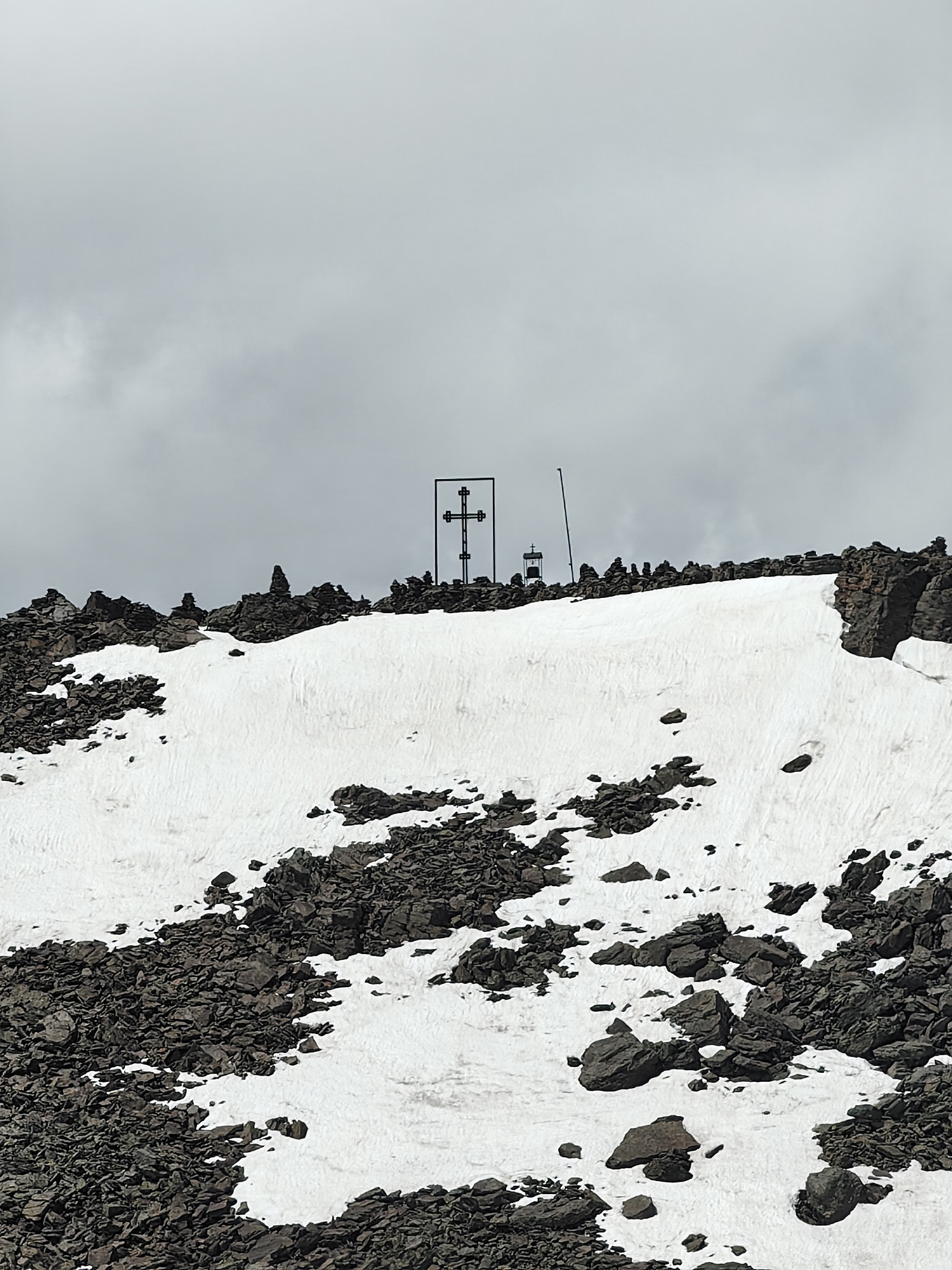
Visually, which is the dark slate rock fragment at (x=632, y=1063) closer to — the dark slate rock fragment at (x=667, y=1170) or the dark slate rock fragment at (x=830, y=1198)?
the dark slate rock fragment at (x=667, y=1170)

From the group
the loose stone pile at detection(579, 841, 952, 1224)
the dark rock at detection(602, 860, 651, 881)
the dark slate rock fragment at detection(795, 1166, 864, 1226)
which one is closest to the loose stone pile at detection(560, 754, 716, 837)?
the dark rock at detection(602, 860, 651, 881)

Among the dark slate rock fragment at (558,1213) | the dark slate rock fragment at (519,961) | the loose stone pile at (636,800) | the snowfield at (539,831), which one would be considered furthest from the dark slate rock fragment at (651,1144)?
the loose stone pile at (636,800)

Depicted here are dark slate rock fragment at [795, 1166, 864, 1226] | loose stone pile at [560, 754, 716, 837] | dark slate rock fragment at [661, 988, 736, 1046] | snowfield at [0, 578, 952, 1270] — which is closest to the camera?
dark slate rock fragment at [795, 1166, 864, 1226]

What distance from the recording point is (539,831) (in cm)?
3400

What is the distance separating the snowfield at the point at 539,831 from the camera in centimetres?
2036

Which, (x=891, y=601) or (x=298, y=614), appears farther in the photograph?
(x=298, y=614)

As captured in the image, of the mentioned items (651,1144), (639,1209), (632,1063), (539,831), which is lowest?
(639,1209)

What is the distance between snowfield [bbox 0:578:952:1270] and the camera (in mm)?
20359

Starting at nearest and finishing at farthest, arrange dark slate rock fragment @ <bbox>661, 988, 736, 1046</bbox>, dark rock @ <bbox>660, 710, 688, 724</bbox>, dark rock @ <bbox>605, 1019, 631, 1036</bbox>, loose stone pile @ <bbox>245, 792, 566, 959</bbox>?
1. dark slate rock fragment @ <bbox>661, 988, 736, 1046</bbox>
2. dark rock @ <bbox>605, 1019, 631, 1036</bbox>
3. loose stone pile @ <bbox>245, 792, 566, 959</bbox>
4. dark rock @ <bbox>660, 710, 688, 724</bbox>

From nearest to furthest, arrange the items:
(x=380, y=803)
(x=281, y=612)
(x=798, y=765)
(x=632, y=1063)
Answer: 1. (x=632, y=1063)
2. (x=798, y=765)
3. (x=380, y=803)
4. (x=281, y=612)

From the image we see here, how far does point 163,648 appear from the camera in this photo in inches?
1842

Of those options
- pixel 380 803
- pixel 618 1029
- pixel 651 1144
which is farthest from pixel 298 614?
pixel 651 1144

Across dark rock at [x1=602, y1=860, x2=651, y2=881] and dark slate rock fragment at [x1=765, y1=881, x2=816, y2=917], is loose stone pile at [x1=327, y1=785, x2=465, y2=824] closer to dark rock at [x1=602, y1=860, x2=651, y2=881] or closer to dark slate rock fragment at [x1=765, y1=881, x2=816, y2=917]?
dark rock at [x1=602, y1=860, x2=651, y2=881]

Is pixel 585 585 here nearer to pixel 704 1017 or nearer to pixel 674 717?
pixel 674 717
